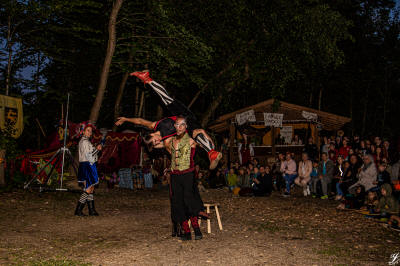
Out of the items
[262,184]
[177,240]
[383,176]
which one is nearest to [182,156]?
[177,240]

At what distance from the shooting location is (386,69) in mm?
36281

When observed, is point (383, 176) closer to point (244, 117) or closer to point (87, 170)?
point (87, 170)

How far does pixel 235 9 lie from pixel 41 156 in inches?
394

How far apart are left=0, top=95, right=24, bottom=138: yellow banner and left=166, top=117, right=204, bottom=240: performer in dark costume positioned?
9329 millimetres

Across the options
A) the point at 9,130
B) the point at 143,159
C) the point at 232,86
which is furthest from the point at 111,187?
the point at 232,86

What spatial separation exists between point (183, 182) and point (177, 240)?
1.08 meters

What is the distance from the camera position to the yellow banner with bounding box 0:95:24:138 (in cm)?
1427

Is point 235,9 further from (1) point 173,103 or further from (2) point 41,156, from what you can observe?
(1) point 173,103

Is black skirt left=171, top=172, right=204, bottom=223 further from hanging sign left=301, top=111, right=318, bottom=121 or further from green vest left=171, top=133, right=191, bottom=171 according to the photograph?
hanging sign left=301, top=111, right=318, bottom=121

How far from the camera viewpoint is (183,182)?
7438mm

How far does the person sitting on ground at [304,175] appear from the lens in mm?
15297

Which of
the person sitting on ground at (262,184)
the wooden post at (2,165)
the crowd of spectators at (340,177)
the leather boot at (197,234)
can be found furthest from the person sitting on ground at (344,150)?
the wooden post at (2,165)

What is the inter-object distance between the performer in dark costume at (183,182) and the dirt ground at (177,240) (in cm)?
45

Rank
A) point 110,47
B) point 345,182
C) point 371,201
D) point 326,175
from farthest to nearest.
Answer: point 110,47
point 326,175
point 345,182
point 371,201
